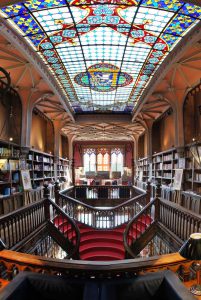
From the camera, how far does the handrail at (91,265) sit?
2377 mm

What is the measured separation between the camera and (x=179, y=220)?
16.2 ft

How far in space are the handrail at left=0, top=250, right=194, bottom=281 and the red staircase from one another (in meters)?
4.74

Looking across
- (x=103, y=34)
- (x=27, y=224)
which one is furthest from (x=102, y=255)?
(x=103, y=34)

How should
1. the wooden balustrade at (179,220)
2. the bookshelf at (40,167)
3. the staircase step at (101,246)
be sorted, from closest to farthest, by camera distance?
the wooden balustrade at (179,220)
the staircase step at (101,246)
the bookshelf at (40,167)

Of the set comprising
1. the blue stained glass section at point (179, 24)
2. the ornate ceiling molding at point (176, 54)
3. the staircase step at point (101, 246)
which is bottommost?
the staircase step at point (101, 246)

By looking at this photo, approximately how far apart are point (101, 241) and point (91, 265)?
6.61 metres

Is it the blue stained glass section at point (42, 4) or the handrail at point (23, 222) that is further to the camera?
the blue stained glass section at point (42, 4)

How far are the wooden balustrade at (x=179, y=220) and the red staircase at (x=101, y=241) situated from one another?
149cm

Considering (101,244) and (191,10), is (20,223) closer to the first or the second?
(101,244)

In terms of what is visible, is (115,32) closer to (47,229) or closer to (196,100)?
(196,100)

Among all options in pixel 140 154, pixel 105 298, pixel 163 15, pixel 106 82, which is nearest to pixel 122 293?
pixel 105 298

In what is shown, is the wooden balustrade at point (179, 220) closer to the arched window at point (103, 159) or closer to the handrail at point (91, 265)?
the handrail at point (91, 265)

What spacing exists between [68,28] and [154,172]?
1005cm

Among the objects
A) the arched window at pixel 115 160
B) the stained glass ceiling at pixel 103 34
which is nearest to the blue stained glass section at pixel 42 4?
the stained glass ceiling at pixel 103 34
